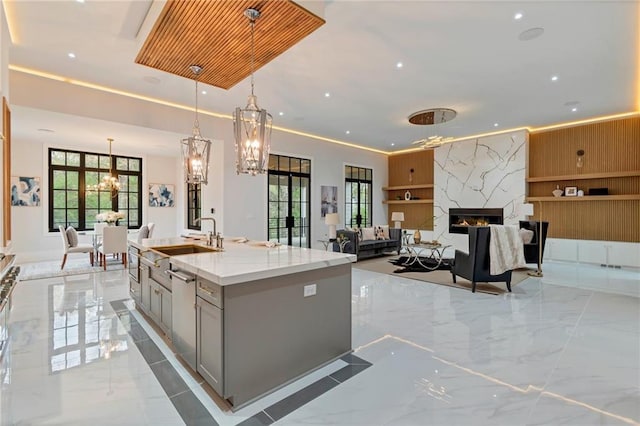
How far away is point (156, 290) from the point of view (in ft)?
10.3

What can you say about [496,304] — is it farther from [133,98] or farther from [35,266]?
[35,266]

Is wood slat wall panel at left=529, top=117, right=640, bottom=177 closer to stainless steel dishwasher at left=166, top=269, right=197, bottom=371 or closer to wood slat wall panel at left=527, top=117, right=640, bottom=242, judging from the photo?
wood slat wall panel at left=527, top=117, right=640, bottom=242

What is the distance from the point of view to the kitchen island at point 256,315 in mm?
2033

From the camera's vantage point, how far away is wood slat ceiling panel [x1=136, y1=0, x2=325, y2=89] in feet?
8.53

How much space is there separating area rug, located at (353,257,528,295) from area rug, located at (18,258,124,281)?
558 cm

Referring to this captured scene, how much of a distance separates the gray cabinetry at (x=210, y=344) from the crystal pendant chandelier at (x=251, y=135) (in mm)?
1275

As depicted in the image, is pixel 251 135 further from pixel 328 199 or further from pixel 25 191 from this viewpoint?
pixel 25 191

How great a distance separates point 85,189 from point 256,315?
8.50m

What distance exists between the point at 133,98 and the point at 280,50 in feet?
12.9

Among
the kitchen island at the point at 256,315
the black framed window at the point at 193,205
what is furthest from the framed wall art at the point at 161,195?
the kitchen island at the point at 256,315

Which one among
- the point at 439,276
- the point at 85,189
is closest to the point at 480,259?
the point at 439,276

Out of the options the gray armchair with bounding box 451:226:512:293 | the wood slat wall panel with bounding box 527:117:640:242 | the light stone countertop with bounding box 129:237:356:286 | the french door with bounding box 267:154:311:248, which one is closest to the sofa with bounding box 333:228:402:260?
the french door with bounding box 267:154:311:248

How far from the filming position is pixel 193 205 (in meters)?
8.72

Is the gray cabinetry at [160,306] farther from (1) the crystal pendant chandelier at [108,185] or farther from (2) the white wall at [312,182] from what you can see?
(1) the crystal pendant chandelier at [108,185]
